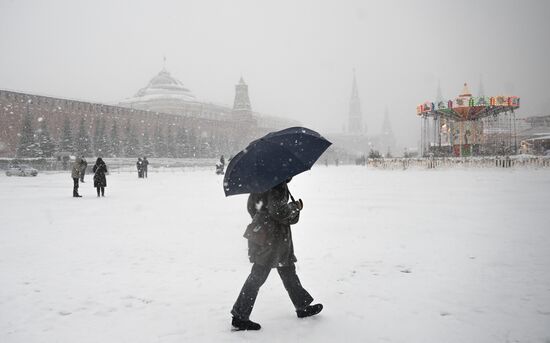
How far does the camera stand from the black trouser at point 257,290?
2.78 m

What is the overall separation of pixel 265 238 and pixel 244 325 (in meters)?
0.63

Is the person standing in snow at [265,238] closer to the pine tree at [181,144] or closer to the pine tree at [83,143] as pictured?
the pine tree at [83,143]

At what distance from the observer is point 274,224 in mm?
2789

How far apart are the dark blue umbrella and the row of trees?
36521mm

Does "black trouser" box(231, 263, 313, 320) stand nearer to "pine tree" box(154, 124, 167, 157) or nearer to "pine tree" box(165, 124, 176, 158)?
"pine tree" box(154, 124, 167, 157)

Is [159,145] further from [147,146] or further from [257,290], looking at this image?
[257,290]

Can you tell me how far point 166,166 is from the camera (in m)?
41.5

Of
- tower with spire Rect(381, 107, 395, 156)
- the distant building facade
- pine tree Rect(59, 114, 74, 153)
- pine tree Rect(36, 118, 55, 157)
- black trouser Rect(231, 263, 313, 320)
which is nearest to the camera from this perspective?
black trouser Rect(231, 263, 313, 320)

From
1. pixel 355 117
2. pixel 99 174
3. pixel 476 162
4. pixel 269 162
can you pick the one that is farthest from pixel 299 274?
pixel 355 117

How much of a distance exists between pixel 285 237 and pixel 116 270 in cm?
230

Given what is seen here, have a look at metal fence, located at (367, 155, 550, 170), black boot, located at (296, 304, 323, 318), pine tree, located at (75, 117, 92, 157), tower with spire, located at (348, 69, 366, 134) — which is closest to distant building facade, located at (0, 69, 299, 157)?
pine tree, located at (75, 117, 92, 157)

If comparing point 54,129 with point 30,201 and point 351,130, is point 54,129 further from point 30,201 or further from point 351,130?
point 351,130

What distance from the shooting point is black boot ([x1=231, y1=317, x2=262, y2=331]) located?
2.78 m

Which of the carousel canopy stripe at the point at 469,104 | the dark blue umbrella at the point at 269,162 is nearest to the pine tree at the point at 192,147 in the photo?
the carousel canopy stripe at the point at 469,104
